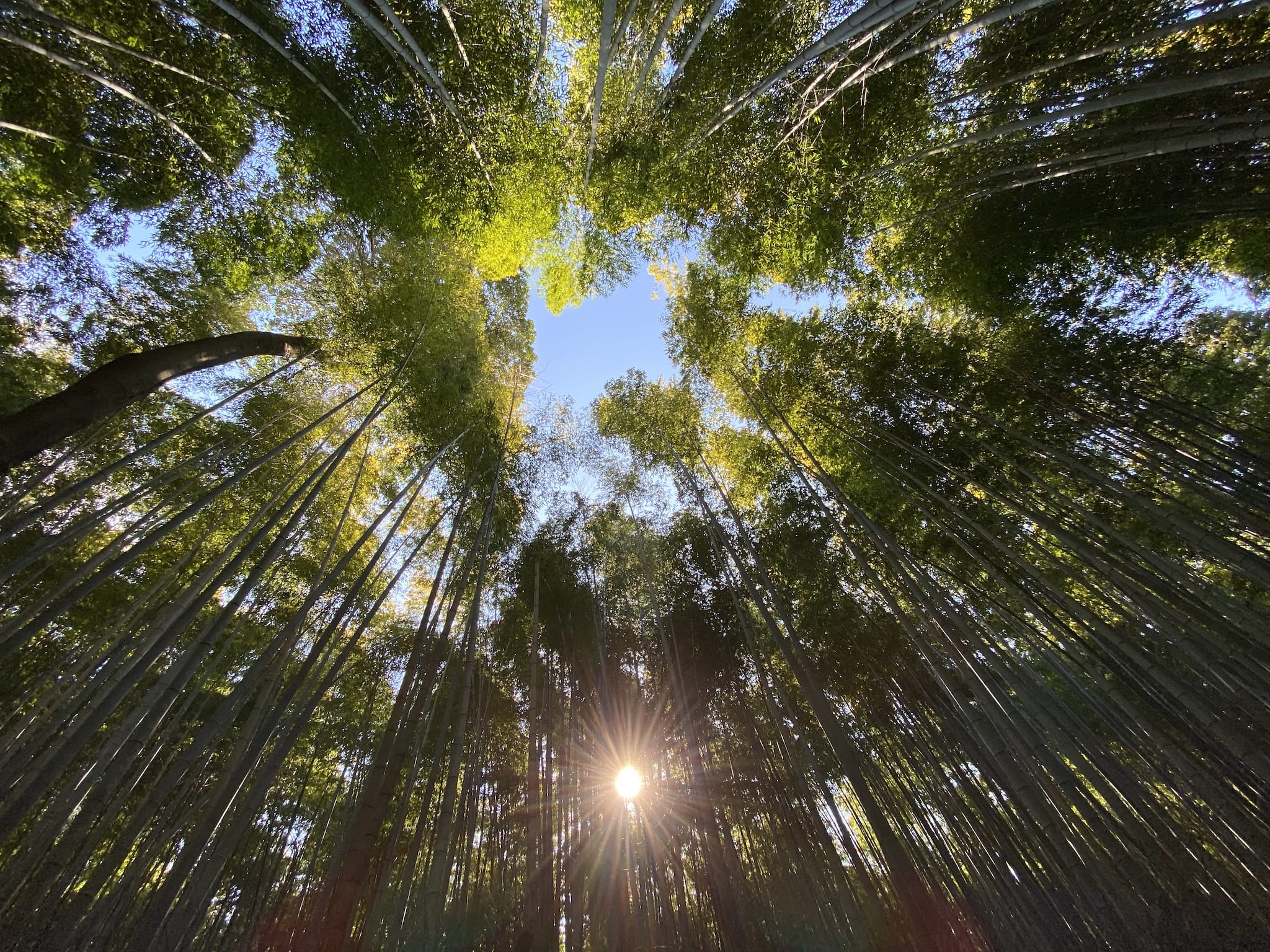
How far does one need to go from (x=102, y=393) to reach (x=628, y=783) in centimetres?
495

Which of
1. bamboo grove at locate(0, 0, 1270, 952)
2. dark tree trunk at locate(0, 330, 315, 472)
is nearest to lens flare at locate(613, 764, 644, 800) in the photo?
bamboo grove at locate(0, 0, 1270, 952)

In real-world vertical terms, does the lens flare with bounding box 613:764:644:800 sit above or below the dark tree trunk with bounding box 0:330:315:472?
below

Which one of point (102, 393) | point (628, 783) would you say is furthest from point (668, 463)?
point (102, 393)

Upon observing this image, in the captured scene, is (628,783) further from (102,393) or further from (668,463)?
(102,393)

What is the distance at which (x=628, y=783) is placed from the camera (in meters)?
4.91

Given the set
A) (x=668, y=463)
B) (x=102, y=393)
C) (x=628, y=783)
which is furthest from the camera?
(x=668, y=463)

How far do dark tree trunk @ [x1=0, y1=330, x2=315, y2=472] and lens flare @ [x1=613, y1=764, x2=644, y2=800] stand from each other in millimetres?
4778

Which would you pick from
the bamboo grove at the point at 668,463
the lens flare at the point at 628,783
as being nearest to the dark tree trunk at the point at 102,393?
the bamboo grove at the point at 668,463

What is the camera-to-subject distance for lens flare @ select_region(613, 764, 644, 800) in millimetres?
4809

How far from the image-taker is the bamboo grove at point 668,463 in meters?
2.45

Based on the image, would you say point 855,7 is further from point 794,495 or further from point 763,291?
point 794,495

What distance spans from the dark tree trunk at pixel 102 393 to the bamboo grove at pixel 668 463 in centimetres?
2

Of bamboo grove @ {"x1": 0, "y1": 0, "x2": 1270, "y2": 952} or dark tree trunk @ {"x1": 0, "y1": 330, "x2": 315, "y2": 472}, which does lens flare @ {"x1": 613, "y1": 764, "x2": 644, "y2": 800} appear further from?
dark tree trunk @ {"x1": 0, "y1": 330, "x2": 315, "y2": 472}

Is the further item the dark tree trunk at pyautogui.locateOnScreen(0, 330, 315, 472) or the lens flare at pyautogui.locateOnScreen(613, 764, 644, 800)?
the lens flare at pyautogui.locateOnScreen(613, 764, 644, 800)
